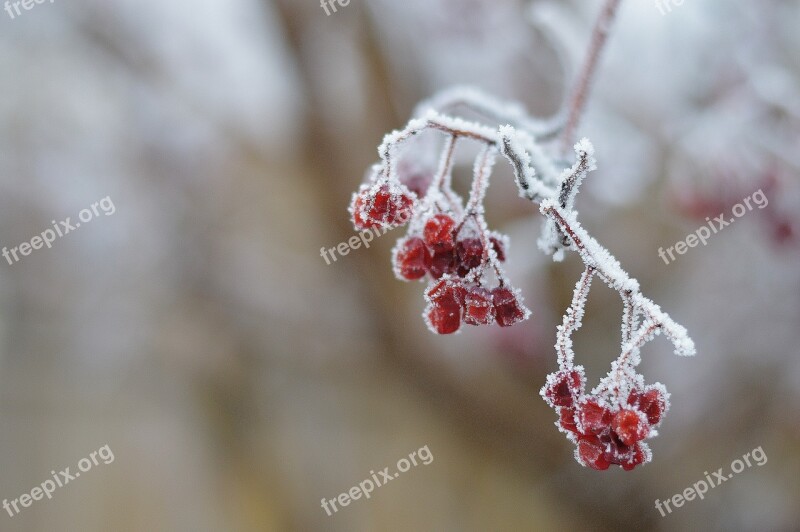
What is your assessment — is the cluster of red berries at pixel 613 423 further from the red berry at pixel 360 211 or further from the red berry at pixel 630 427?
the red berry at pixel 360 211

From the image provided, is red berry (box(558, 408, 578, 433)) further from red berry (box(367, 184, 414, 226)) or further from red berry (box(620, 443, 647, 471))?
red berry (box(367, 184, 414, 226))

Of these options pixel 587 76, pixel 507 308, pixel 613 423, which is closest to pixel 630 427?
pixel 613 423

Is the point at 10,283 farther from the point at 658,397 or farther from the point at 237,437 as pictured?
the point at 658,397

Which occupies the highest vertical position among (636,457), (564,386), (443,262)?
(443,262)

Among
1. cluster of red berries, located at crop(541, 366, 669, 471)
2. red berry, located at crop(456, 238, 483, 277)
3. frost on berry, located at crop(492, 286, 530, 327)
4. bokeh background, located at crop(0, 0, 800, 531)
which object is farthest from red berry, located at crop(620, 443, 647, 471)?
bokeh background, located at crop(0, 0, 800, 531)

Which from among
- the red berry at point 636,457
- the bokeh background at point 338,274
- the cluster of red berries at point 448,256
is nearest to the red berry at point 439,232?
the cluster of red berries at point 448,256

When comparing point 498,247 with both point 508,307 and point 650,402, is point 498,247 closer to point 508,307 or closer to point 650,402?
point 508,307
